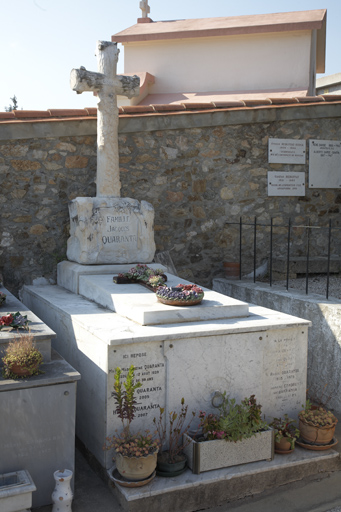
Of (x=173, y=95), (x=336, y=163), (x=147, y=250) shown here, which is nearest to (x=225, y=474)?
(x=147, y=250)

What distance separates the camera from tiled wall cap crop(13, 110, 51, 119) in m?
6.82

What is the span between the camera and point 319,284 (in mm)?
7297

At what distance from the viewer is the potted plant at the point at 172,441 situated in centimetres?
406

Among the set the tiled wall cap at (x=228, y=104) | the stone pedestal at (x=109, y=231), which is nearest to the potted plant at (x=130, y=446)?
the stone pedestal at (x=109, y=231)

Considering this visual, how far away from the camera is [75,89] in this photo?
638 cm

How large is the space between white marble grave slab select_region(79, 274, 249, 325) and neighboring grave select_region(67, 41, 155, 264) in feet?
2.38

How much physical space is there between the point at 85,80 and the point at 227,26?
5848 millimetres

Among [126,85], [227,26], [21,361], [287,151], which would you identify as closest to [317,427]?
[21,361]

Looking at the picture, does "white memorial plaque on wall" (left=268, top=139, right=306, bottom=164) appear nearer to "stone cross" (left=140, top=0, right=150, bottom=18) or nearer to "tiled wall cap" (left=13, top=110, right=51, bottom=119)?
"tiled wall cap" (left=13, top=110, right=51, bottom=119)

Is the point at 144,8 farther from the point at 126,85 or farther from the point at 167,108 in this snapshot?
the point at 126,85

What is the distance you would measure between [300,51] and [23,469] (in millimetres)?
10066

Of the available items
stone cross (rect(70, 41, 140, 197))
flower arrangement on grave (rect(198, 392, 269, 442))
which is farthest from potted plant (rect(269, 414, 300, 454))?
stone cross (rect(70, 41, 140, 197))

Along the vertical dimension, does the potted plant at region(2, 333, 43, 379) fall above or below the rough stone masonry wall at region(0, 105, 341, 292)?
below

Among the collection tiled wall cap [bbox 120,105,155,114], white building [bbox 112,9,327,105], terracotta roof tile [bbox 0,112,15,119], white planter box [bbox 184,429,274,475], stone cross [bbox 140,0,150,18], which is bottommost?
white planter box [bbox 184,429,274,475]
